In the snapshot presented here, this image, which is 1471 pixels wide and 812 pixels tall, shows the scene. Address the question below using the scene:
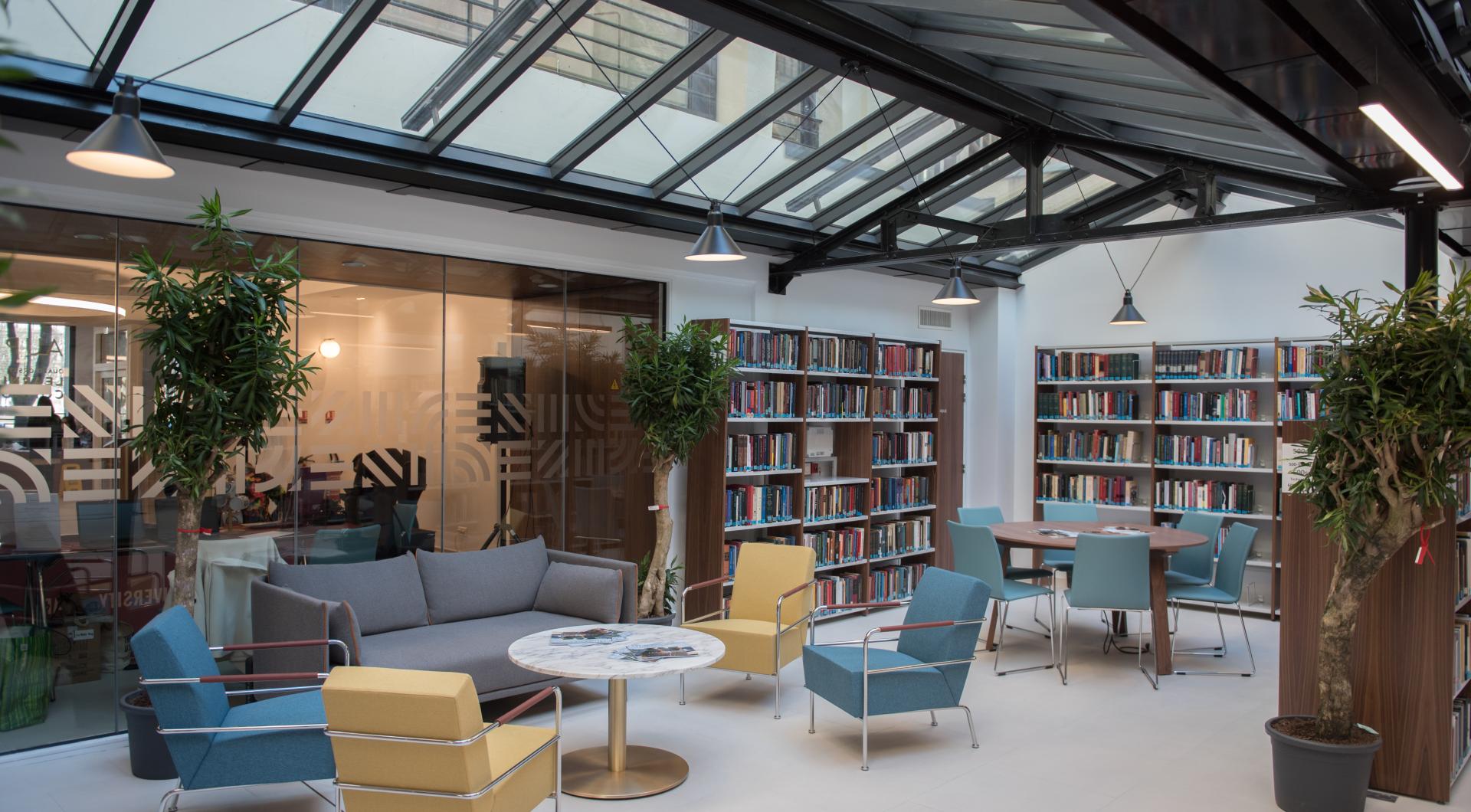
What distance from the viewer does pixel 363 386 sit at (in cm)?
623

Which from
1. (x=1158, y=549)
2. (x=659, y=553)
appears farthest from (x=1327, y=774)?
(x=659, y=553)

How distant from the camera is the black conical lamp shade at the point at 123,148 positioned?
12.5 feet

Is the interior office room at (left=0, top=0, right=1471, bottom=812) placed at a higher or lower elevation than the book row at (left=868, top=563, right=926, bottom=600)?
higher

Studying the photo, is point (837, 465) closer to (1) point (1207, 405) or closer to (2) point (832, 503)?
(2) point (832, 503)

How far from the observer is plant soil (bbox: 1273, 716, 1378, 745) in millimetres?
4418

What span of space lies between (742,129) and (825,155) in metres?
0.94

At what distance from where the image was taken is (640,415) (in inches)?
287

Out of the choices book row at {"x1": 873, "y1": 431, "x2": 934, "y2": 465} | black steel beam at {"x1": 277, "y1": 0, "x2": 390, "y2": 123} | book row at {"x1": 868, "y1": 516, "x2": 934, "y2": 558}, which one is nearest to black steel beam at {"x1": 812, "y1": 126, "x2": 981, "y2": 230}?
book row at {"x1": 873, "y1": 431, "x2": 934, "y2": 465}

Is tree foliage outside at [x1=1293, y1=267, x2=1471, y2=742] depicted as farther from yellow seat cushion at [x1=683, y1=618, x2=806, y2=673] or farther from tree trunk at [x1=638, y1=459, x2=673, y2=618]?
tree trunk at [x1=638, y1=459, x2=673, y2=618]

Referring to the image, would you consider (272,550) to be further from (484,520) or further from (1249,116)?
(1249,116)

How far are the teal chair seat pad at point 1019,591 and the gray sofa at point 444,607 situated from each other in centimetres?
263

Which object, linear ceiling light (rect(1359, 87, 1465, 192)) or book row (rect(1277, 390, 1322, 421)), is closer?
linear ceiling light (rect(1359, 87, 1465, 192))

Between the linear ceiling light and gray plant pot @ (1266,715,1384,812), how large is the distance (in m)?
2.62

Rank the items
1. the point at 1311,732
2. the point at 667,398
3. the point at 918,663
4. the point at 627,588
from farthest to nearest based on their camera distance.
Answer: the point at 667,398 < the point at 627,588 < the point at 918,663 < the point at 1311,732
